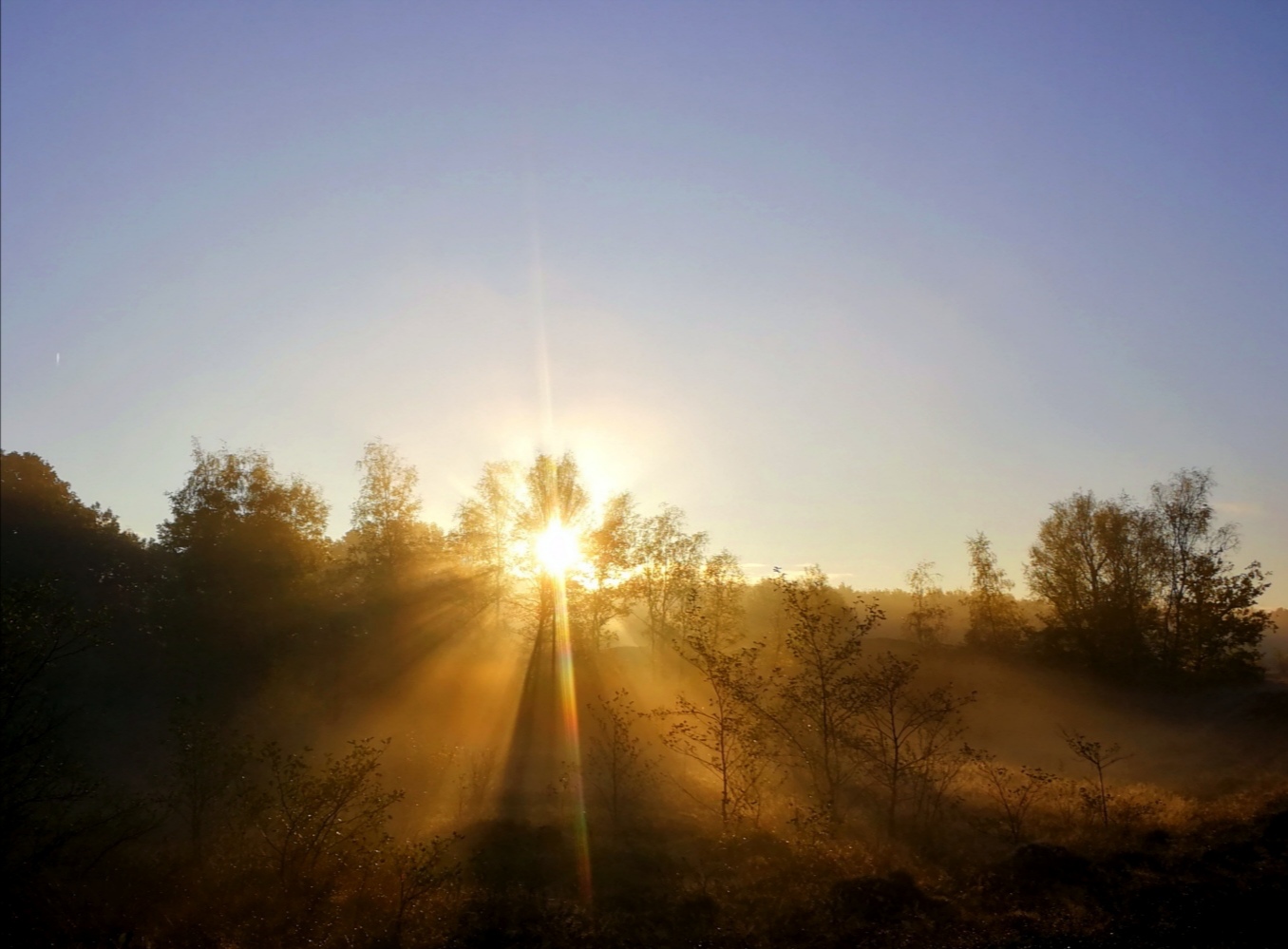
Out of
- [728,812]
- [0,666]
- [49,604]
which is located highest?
[49,604]

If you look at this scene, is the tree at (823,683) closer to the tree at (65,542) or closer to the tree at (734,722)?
the tree at (734,722)

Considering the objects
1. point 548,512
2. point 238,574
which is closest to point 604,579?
point 548,512

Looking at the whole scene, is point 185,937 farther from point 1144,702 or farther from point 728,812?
point 1144,702

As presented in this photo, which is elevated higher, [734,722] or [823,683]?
[823,683]

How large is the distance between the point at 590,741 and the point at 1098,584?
37.7 metres

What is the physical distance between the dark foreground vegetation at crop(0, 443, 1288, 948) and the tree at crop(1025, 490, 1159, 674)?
222 millimetres

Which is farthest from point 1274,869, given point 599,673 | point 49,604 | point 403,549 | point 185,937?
point 403,549

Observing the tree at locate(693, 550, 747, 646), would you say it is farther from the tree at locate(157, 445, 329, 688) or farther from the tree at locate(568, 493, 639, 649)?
the tree at locate(157, 445, 329, 688)

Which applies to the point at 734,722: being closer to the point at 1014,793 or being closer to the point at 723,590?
the point at 1014,793

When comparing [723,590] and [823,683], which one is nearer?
[823,683]

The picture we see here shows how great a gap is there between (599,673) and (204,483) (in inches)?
985

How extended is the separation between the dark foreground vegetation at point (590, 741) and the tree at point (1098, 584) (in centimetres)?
22

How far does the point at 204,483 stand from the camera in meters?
42.9

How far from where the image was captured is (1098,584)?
5356cm
